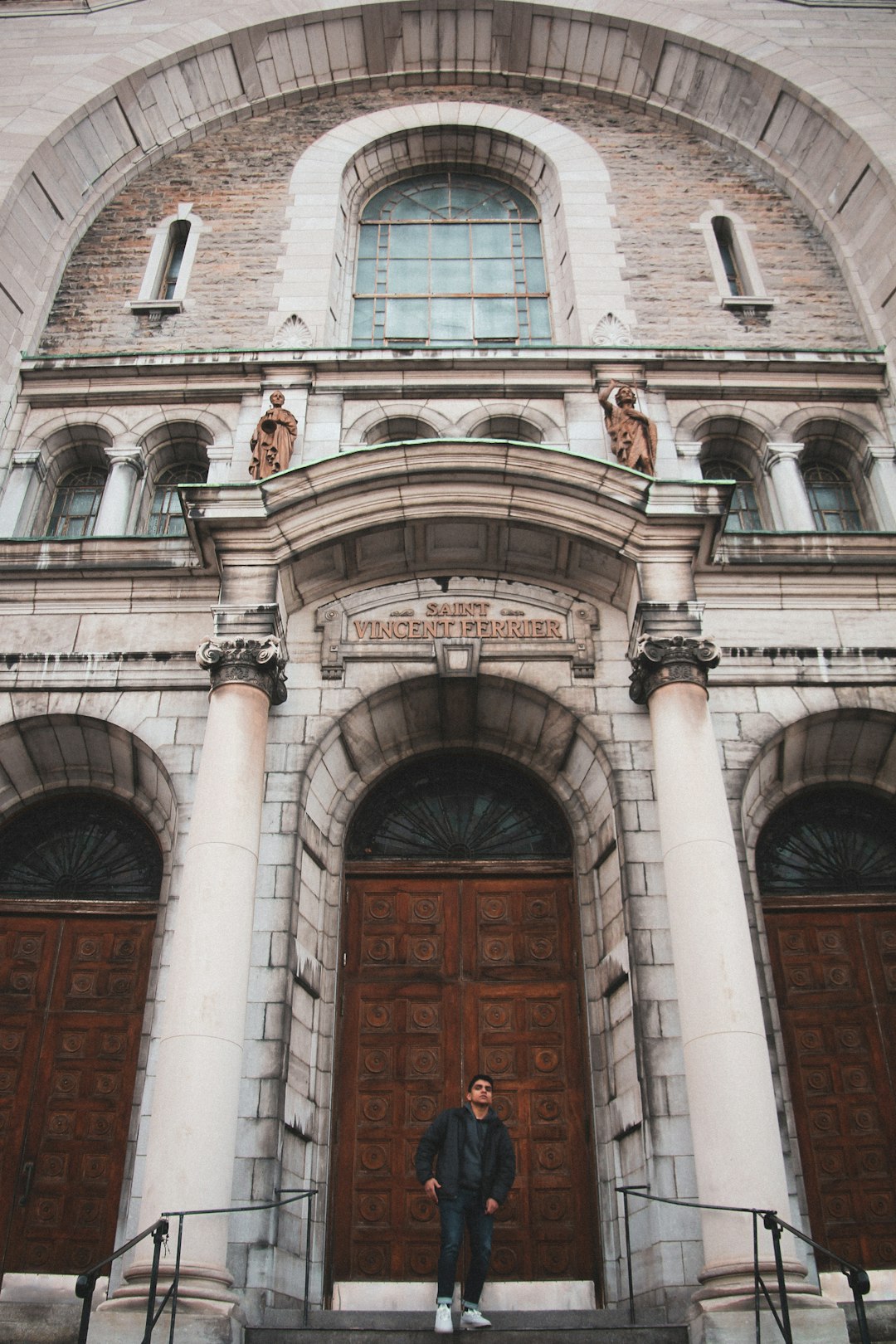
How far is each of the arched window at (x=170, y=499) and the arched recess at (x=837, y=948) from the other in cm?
719

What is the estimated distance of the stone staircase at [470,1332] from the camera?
7137mm

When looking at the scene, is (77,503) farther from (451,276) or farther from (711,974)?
(711,974)

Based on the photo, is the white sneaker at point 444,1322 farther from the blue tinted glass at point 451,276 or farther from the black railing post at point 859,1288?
the blue tinted glass at point 451,276

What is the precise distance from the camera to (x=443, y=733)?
11.8m

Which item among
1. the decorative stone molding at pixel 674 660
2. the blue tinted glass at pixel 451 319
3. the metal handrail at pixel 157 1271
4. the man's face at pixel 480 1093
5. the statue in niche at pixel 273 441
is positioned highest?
the blue tinted glass at pixel 451 319

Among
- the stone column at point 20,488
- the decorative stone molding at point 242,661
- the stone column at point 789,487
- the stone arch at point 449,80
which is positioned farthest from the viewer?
the stone arch at point 449,80

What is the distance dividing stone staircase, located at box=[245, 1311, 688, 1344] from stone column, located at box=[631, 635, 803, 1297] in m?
0.59

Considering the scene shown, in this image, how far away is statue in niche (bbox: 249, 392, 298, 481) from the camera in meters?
11.8

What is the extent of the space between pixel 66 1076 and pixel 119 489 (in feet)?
20.9

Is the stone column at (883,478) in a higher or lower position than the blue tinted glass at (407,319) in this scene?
lower

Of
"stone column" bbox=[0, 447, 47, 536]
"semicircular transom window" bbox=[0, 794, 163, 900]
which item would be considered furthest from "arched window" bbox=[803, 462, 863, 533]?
"stone column" bbox=[0, 447, 47, 536]

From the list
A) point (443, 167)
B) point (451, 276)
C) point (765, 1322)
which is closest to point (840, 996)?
point (765, 1322)

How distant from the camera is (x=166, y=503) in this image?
13367mm

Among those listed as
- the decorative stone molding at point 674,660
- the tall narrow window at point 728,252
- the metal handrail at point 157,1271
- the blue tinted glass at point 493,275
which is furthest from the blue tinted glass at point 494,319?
the metal handrail at point 157,1271
